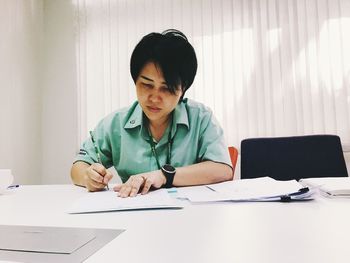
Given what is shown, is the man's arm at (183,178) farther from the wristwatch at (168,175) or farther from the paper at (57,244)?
the paper at (57,244)

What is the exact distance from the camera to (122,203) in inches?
33.0

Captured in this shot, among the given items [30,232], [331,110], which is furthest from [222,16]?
[30,232]

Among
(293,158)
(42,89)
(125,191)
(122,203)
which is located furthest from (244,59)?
(122,203)

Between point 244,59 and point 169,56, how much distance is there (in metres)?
1.58

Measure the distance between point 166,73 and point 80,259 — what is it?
3.15ft

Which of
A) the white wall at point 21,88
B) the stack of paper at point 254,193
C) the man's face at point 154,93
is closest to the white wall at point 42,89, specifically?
the white wall at point 21,88

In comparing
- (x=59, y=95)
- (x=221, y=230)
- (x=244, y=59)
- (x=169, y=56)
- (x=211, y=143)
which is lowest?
(x=221, y=230)

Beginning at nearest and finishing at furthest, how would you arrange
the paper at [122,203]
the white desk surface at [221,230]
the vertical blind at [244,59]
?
1. the white desk surface at [221,230]
2. the paper at [122,203]
3. the vertical blind at [244,59]

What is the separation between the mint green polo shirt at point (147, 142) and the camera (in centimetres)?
137

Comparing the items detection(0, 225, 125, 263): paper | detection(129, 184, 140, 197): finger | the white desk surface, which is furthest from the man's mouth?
detection(0, 225, 125, 263): paper

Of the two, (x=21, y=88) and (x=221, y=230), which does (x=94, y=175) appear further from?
(x=21, y=88)

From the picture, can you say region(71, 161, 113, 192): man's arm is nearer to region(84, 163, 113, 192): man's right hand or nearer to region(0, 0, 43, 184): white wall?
region(84, 163, 113, 192): man's right hand

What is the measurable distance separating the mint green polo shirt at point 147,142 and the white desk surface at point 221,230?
1.62ft

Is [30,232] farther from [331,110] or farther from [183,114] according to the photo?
[331,110]
